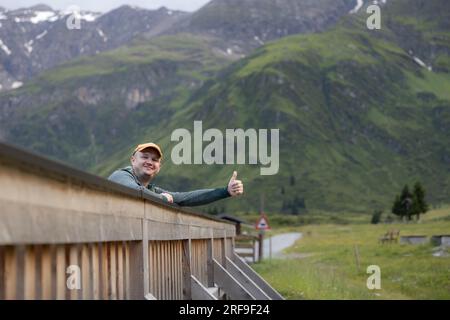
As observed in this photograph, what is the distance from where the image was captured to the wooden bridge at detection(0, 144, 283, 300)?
342 cm

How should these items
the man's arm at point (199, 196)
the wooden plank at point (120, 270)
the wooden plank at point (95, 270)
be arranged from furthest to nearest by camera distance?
the man's arm at point (199, 196), the wooden plank at point (120, 270), the wooden plank at point (95, 270)

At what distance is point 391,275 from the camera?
2523cm

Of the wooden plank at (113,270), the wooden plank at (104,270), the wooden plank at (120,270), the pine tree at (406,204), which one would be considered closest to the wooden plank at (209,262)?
the wooden plank at (120,270)

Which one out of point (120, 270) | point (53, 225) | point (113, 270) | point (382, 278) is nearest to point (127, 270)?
point (120, 270)

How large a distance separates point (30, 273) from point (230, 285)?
719 centimetres

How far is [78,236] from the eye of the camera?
4.30 metres

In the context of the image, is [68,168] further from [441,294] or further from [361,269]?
[361,269]

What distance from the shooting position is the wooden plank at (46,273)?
3.93 m

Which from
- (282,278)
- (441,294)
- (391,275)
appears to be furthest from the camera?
(391,275)

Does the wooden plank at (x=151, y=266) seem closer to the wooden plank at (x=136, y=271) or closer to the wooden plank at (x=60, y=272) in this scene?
the wooden plank at (x=136, y=271)

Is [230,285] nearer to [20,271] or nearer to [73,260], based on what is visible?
[73,260]
